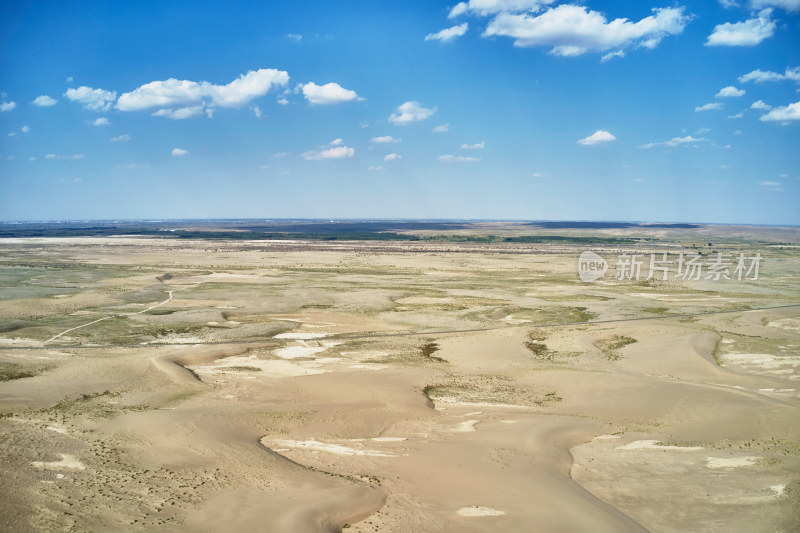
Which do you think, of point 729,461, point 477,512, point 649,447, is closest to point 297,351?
point 477,512

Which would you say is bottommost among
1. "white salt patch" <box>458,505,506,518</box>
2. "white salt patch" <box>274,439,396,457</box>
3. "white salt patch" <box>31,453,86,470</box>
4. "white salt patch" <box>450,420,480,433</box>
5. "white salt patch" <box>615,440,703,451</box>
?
"white salt patch" <box>274,439,396,457</box>

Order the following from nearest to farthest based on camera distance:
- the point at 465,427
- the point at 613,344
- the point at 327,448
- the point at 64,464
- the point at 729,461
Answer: the point at 64,464
the point at 729,461
the point at 327,448
the point at 465,427
the point at 613,344

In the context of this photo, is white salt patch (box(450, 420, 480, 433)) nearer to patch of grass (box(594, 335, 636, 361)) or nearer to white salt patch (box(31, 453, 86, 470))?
A: white salt patch (box(31, 453, 86, 470))

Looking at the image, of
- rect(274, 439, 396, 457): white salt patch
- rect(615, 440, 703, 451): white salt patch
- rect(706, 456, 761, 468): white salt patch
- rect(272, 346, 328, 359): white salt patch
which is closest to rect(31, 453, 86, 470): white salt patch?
rect(274, 439, 396, 457): white salt patch

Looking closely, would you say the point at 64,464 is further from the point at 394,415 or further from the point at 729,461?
the point at 729,461

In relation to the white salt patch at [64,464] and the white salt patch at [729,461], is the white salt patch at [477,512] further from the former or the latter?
the white salt patch at [64,464]

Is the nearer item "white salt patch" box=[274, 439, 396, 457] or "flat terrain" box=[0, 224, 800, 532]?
"flat terrain" box=[0, 224, 800, 532]
